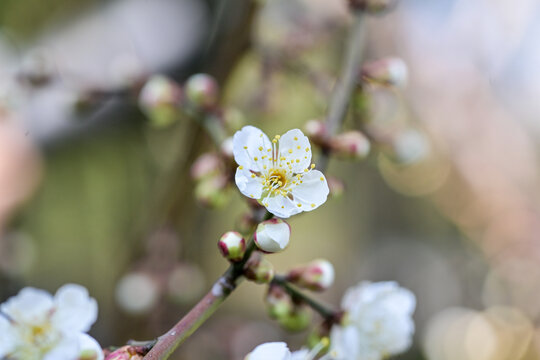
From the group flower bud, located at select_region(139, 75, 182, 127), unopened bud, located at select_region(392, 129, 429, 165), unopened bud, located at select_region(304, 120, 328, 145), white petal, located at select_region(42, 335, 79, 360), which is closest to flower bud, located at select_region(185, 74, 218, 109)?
flower bud, located at select_region(139, 75, 182, 127)

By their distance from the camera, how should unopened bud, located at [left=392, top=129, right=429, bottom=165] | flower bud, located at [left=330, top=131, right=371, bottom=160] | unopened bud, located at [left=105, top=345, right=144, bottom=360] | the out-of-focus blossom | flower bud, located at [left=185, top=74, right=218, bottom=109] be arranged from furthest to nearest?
the out-of-focus blossom → unopened bud, located at [left=392, top=129, right=429, bottom=165] → flower bud, located at [left=185, top=74, right=218, bottom=109] → flower bud, located at [left=330, top=131, right=371, bottom=160] → unopened bud, located at [left=105, top=345, right=144, bottom=360]

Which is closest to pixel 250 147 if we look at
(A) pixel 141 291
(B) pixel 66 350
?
(B) pixel 66 350

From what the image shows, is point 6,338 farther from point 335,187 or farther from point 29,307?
point 335,187

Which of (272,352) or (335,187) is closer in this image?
(272,352)

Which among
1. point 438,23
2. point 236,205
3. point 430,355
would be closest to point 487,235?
point 430,355

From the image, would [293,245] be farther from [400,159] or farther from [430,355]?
[400,159]

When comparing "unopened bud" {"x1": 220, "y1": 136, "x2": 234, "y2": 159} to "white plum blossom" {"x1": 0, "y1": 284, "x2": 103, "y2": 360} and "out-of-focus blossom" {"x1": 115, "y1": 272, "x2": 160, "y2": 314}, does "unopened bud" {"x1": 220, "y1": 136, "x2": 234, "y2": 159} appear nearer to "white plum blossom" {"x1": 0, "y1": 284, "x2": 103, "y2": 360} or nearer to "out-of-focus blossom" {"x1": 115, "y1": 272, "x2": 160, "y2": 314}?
"white plum blossom" {"x1": 0, "y1": 284, "x2": 103, "y2": 360}

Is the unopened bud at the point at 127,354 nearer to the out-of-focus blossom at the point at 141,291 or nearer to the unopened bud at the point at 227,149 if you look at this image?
the unopened bud at the point at 227,149
